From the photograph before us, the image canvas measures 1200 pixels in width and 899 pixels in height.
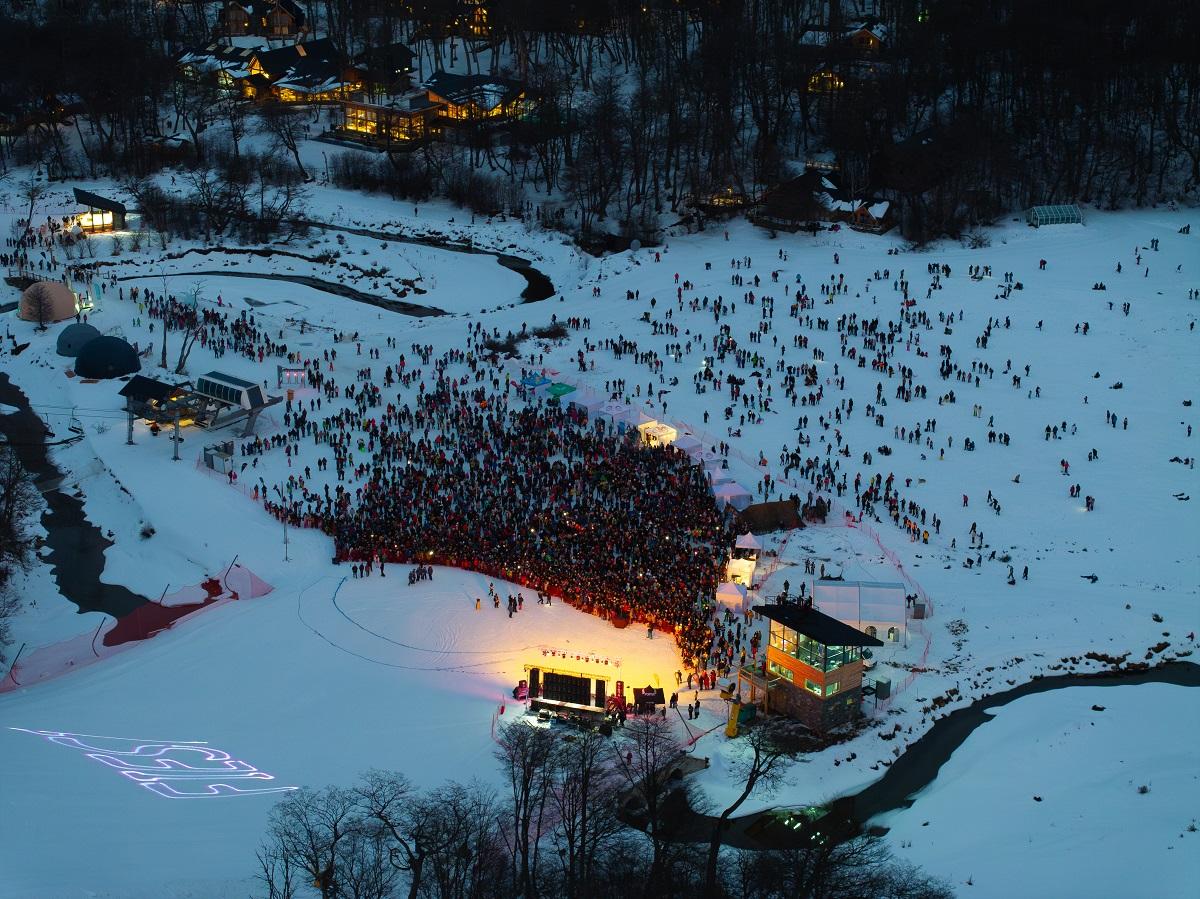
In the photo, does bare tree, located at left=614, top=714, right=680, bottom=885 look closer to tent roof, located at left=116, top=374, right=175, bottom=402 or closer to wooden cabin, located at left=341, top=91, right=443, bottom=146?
tent roof, located at left=116, top=374, right=175, bottom=402

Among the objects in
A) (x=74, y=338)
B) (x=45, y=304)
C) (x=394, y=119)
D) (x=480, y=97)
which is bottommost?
(x=74, y=338)

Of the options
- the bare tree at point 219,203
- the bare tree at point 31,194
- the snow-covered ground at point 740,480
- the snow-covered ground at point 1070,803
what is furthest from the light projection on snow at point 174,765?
the bare tree at point 31,194

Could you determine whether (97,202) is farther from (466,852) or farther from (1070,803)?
(1070,803)

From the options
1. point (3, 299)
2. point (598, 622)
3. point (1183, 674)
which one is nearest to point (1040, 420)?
point (1183, 674)

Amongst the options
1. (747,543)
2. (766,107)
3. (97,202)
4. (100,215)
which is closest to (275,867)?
(747,543)

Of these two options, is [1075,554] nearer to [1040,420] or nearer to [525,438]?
[1040,420]

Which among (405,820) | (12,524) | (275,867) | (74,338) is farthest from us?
(74,338)
